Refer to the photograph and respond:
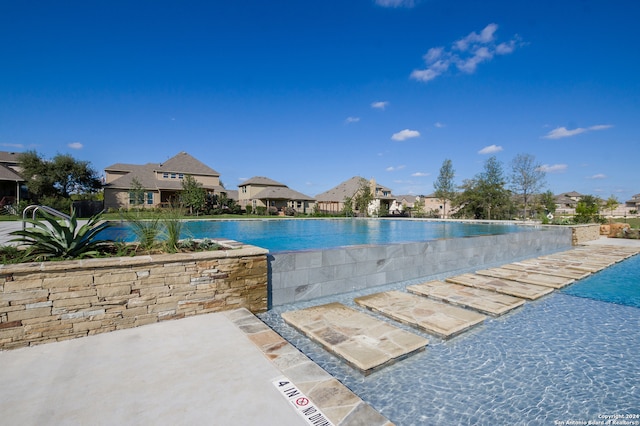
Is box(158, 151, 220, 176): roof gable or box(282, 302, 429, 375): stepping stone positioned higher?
box(158, 151, 220, 176): roof gable

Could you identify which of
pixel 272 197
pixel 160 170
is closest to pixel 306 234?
pixel 272 197

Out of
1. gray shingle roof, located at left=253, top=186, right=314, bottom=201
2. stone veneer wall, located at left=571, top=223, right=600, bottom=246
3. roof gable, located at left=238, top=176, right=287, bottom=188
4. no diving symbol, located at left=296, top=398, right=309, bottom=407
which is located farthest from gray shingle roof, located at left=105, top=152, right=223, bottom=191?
stone veneer wall, located at left=571, top=223, right=600, bottom=246

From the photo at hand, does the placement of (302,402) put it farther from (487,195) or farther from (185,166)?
(487,195)

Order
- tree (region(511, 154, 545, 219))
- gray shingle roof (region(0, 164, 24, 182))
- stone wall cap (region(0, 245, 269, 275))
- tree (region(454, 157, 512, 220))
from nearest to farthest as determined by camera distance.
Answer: stone wall cap (region(0, 245, 269, 275)) → gray shingle roof (region(0, 164, 24, 182)) → tree (region(454, 157, 512, 220)) → tree (region(511, 154, 545, 219))

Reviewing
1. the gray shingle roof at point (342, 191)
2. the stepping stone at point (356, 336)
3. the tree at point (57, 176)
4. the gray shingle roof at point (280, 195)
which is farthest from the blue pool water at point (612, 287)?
the tree at point (57, 176)

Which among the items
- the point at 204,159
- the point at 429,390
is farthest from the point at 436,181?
the point at 429,390

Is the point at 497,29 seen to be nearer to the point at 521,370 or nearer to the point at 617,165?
the point at 521,370

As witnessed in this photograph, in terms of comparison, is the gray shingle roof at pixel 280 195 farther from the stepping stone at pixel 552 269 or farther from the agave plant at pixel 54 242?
the agave plant at pixel 54 242

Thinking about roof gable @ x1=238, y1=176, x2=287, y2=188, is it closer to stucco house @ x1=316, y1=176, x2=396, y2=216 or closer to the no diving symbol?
stucco house @ x1=316, y1=176, x2=396, y2=216

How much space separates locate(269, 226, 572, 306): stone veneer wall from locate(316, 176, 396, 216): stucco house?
28.9m

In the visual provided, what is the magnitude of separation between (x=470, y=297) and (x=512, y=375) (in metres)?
2.62

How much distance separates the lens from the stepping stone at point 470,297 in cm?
484

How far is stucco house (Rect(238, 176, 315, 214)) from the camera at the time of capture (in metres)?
36.2

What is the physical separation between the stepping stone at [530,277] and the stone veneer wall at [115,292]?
6.13 metres
